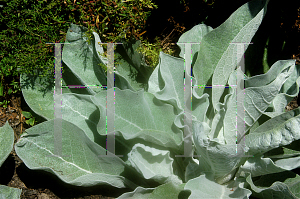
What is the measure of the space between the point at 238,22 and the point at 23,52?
1.27m

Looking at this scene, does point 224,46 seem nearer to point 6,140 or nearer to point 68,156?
point 68,156

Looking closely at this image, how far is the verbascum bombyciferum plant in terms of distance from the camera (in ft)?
4.00

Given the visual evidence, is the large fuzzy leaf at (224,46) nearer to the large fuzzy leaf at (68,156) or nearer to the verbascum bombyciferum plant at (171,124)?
the verbascum bombyciferum plant at (171,124)

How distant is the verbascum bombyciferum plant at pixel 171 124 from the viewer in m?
1.22

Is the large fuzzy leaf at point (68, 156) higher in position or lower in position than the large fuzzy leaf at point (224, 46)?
lower

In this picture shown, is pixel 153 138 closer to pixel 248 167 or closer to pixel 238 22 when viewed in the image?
pixel 248 167

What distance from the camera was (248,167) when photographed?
1.29 meters

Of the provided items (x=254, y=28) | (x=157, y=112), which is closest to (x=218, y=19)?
(x=254, y=28)

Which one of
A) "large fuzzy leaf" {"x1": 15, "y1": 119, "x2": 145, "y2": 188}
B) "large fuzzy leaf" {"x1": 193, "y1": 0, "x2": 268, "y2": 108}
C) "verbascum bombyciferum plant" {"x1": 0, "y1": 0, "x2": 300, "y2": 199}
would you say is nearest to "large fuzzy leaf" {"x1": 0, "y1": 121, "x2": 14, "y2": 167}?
"verbascum bombyciferum plant" {"x1": 0, "y1": 0, "x2": 300, "y2": 199}

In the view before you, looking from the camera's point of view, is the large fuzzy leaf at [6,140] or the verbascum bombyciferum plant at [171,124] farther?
the large fuzzy leaf at [6,140]

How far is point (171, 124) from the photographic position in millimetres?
1401

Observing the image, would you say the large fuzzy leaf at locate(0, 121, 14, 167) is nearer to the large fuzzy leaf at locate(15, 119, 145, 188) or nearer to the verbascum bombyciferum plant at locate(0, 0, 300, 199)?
the verbascum bombyciferum plant at locate(0, 0, 300, 199)

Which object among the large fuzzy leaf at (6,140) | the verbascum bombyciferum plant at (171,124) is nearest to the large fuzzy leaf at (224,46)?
the verbascum bombyciferum plant at (171,124)

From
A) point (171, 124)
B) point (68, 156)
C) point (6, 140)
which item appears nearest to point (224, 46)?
point (171, 124)
